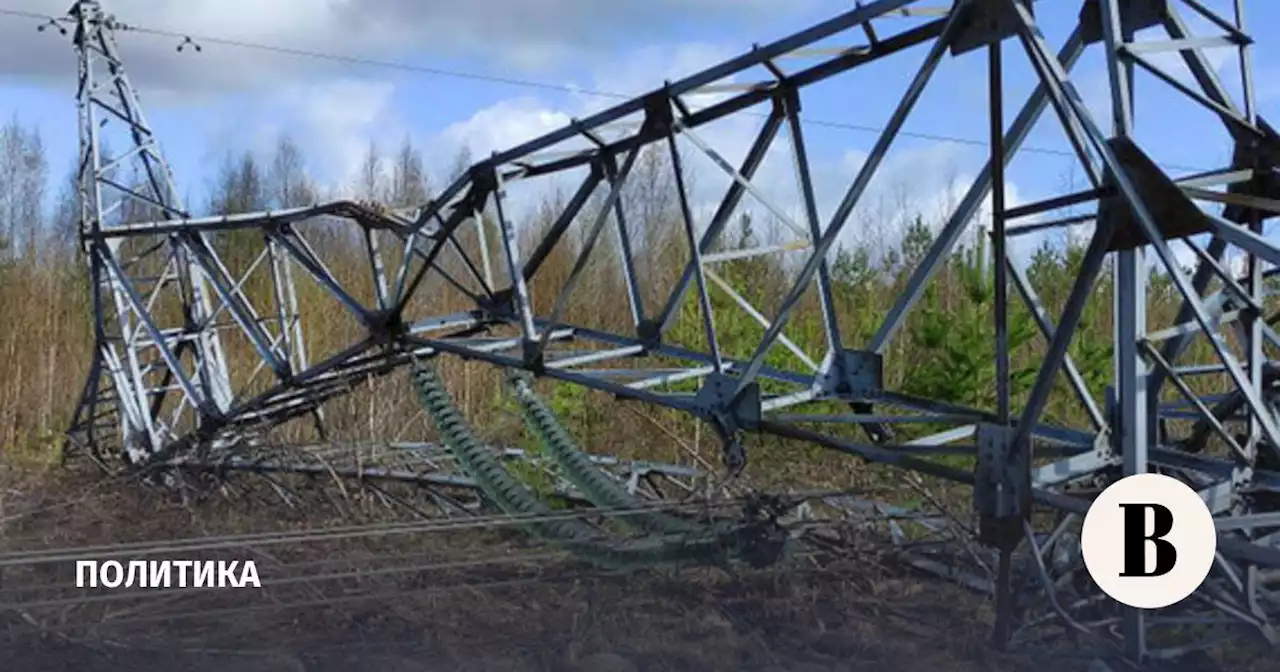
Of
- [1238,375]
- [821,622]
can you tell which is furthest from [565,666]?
[1238,375]

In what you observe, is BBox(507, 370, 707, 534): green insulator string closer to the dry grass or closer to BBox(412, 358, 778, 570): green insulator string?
BBox(412, 358, 778, 570): green insulator string

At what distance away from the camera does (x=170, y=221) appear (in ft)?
36.8

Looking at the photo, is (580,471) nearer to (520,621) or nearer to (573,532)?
(573,532)

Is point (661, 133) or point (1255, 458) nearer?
point (1255, 458)

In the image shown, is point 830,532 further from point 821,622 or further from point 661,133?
point 661,133

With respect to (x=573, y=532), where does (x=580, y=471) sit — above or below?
above

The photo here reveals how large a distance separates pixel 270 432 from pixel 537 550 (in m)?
4.59

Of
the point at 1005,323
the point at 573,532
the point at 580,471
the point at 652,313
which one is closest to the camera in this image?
the point at 1005,323

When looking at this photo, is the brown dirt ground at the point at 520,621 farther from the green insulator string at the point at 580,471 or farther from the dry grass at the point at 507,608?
the green insulator string at the point at 580,471

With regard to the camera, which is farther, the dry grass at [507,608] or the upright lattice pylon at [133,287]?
the upright lattice pylon at [133,287]

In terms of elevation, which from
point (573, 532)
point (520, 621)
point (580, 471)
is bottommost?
point (520, 621)

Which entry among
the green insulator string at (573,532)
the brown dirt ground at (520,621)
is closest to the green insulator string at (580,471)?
the green insulator string at (573,532)

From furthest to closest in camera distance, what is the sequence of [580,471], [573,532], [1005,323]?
[580,471], [573,532], [1005,323]

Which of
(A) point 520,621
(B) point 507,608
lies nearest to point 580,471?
(B) point 507,608
